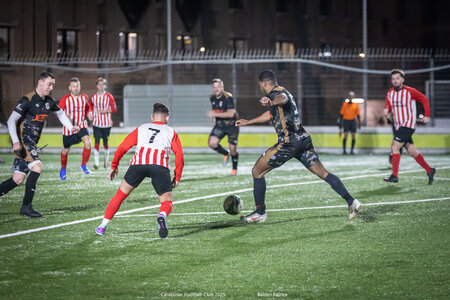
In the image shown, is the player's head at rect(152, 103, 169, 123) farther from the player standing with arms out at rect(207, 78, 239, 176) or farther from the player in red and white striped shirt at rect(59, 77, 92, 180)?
the player in red and white striped shirt at rect(59, 77, 92, 180)

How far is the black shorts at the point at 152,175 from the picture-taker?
25.4ft

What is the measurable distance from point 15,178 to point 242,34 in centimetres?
3125

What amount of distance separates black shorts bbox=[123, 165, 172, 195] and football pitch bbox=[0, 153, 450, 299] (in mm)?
603

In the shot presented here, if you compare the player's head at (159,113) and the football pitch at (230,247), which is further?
the player's head at (159,113)

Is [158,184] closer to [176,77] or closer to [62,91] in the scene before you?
[62,91]

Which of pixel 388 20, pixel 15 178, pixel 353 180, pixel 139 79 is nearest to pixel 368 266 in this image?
pixel 15 178

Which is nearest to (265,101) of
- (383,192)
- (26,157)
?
(26,157)

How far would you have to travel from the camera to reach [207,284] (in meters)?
5.80

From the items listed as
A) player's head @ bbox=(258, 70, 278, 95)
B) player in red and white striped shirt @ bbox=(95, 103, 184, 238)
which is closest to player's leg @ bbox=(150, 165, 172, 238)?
player in red and white striped shirt @ bbox=(95, 103, 184, 238)

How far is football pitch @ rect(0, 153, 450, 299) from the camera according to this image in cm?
571

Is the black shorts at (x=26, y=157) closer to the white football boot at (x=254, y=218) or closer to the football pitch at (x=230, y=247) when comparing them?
the football pitch at (x=230, y=247)

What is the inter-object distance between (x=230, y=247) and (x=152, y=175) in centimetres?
122

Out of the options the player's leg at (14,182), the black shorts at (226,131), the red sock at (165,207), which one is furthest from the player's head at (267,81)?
the black shorts at (226,131)

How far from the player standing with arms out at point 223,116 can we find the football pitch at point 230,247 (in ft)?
9.12
